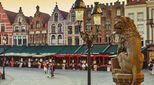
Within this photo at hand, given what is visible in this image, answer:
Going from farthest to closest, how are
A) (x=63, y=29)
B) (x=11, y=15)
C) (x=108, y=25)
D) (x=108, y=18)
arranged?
(x=11, y=15) < (x=63, y=29) < (x=108, y=25) < (x=108, y=18)

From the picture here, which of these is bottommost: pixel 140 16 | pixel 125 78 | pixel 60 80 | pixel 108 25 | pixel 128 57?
pixel 60 80

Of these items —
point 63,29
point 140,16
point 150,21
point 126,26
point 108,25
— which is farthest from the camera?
point 63,29

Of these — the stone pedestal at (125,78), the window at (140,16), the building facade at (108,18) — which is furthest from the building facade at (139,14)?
the stone pedestal at (125,78)

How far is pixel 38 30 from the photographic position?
139 ft

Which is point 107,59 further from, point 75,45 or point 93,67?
point 75,45

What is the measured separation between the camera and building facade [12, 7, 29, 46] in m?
43.6

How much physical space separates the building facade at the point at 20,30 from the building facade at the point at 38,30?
0.97 m

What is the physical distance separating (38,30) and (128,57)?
3741cm

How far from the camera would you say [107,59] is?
3192 centimetres

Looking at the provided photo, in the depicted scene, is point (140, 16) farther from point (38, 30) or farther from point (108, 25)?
point (38, 30)

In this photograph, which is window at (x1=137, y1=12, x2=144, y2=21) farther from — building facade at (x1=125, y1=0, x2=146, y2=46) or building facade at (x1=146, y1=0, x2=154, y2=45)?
building facade at (x1=146, y1=0, x2=154, y2=45)

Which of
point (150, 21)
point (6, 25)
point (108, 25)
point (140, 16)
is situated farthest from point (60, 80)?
point (6, 25)

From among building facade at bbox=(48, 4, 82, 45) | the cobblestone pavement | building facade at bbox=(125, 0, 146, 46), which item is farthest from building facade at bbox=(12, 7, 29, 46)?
the cobblestone pavement

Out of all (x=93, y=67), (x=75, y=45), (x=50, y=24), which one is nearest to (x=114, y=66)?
(x=93, y=67)
